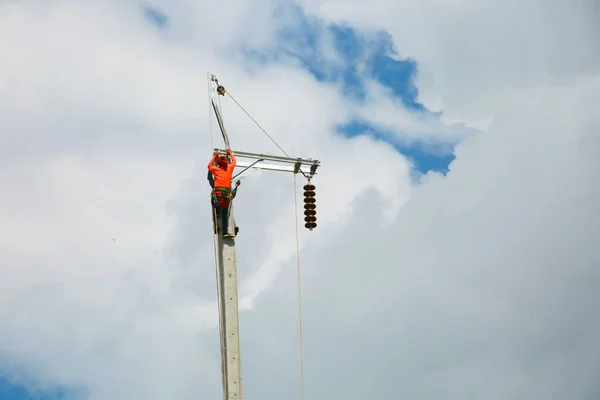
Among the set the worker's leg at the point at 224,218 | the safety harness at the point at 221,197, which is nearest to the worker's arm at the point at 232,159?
the safety harness at the point at 221,197

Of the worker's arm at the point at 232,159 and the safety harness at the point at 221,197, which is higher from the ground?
the worker's arm at the point at 232,159

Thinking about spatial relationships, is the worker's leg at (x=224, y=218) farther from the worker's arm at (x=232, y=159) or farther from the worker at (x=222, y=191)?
the worker's arm at (x=232, y=159)

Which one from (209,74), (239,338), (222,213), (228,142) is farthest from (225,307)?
(209,74)

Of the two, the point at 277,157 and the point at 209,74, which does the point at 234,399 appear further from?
the point at 209,74

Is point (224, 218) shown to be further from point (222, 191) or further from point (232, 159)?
point (232, 159)

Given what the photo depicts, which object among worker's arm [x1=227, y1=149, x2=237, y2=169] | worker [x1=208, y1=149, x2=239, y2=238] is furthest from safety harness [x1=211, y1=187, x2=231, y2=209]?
worker's arm [x1=227, y1=149, x2=237, y2=169]

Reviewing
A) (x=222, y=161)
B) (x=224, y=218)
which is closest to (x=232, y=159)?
(x=222, y=161)

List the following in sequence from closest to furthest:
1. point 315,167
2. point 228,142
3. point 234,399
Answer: point 234,399, point 228,142, point 315,167

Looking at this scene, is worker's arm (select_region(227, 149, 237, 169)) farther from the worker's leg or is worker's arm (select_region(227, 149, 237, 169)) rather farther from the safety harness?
the worker's leg

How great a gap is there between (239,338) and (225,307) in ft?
4.09

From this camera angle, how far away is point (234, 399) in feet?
111

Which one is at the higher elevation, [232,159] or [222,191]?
[232,159]

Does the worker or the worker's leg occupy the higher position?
the worker

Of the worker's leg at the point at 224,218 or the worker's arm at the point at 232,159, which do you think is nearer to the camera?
the worker's leg at the point at 224,218
